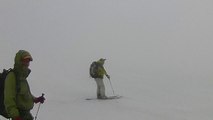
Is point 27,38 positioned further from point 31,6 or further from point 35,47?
point 31,6

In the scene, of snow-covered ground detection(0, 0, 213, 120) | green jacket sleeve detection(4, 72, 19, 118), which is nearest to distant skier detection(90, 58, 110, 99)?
snow-covered ground detection(0, 0, 213, 120)

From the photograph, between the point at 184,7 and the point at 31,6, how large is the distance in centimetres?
3870

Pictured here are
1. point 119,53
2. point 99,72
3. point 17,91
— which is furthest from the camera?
point 119,53

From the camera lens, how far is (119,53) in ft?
194

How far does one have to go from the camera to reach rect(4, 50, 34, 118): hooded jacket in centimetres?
618

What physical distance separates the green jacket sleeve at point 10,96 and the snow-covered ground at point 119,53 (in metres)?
6.42

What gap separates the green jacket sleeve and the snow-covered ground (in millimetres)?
6418

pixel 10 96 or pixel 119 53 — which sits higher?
pixel 119 53

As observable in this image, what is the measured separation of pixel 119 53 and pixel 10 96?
53.1 metres

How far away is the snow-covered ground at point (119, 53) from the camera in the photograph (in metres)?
15.5

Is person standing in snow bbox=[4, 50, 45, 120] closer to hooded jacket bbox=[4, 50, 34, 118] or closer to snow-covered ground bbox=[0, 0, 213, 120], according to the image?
hooded jacket bbox=[4, 50, 34, 118]

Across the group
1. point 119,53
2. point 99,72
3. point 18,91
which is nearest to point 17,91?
point 18,91

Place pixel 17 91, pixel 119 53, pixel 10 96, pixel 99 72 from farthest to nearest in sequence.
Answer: pixel 119 53 < pixel 99 72 < pixel 17 91 < pixel 10 96

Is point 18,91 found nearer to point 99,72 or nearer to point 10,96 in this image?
point 10,96
